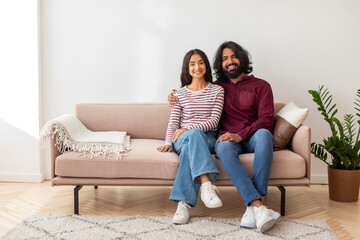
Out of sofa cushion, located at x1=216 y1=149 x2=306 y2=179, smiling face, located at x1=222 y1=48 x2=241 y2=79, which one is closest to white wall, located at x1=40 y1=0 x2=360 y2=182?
smiling face, located at x1=222 y1=48 x2=241 y2=79

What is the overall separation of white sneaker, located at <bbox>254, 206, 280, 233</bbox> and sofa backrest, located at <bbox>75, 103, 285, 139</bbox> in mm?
1087

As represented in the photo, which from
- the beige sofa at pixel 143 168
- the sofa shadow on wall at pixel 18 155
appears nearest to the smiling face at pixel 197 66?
the beige sofa at pixel 143 168

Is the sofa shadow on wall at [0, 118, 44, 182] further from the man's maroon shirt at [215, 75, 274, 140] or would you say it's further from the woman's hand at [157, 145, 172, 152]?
the man's maroon shirt at [215, 75, 274, 140]

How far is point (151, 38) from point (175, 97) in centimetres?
85

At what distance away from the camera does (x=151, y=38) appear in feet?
11.4

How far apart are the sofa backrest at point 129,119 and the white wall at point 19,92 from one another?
685 millimetres

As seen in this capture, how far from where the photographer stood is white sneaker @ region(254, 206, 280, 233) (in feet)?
7.20

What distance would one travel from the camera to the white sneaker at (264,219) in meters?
2.20

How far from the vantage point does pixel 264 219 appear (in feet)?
7.22

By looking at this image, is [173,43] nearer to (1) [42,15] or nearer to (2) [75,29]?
(2) [75,29]

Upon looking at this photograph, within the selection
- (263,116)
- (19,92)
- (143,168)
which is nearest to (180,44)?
(263,116)

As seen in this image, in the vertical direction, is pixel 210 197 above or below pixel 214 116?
below

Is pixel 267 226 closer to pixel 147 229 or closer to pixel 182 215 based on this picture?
pixel 182 215

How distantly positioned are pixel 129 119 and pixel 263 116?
1.07 m
